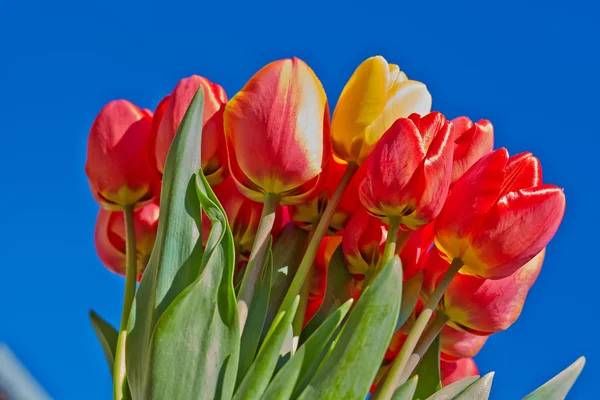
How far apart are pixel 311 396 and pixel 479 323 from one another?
16 centimetres

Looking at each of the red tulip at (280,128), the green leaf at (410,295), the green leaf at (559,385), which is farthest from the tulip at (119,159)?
the green leaf at (559,385)

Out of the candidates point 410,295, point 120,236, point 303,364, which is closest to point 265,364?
point 303,364

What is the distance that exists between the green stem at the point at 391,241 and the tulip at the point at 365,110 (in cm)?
6

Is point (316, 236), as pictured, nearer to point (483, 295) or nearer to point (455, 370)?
point (483, 295)

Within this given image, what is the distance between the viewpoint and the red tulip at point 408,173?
0.50m

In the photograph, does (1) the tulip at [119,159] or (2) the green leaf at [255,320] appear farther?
(1) the tulip at [119,159]

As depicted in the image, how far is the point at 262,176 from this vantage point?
20.7 inches

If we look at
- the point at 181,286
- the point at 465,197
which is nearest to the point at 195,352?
the point at 181,286

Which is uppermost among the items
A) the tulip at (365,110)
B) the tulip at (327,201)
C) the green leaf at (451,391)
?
the tulip at (365,110)

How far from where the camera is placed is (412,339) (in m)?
0.50

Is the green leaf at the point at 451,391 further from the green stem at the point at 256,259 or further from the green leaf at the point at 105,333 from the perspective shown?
the green leaf at the point at 105,333

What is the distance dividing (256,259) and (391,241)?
0.09 m

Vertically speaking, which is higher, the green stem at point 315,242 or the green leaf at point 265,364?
the green stem at point 315,242

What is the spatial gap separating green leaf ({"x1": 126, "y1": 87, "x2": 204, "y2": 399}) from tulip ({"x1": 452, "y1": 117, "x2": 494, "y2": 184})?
180 millimetres
